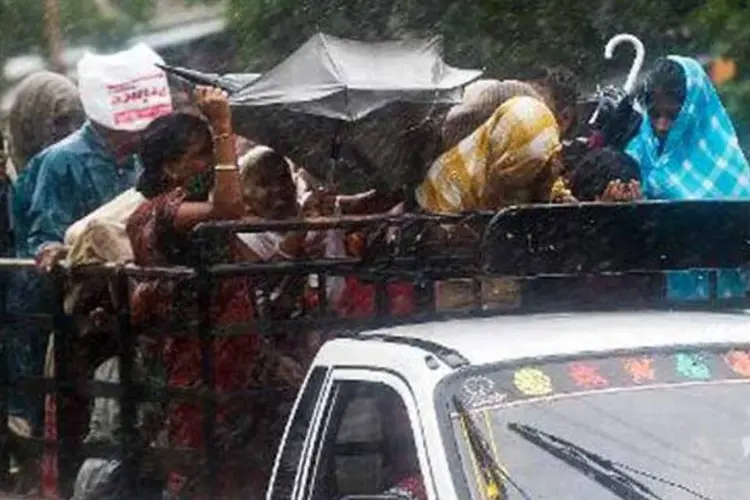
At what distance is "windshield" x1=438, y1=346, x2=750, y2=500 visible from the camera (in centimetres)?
460

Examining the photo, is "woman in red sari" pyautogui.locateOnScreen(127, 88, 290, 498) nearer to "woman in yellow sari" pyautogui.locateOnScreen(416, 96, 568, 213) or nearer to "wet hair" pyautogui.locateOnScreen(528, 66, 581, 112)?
"woman in yellow sari" pyautogui.locateOnScreen(416, 96, 568, 213)

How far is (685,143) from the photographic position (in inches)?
309

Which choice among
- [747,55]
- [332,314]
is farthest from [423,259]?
[747,55]

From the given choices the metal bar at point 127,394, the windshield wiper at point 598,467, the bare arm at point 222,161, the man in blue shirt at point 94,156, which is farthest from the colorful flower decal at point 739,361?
the man in blue shirt at point 94,156

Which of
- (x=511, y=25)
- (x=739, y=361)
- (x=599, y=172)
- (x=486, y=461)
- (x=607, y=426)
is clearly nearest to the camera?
(x=486, y=461)

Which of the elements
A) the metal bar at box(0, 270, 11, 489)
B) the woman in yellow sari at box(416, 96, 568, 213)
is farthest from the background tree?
the metal bar at box(0, 270, 11, 489)

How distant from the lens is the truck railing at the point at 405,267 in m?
5.68

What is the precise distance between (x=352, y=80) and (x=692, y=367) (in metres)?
2.72

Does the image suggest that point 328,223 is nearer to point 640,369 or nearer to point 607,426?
point 640,369

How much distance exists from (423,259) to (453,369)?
→ 152 cm

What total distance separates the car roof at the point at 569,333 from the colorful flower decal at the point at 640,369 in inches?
1.7

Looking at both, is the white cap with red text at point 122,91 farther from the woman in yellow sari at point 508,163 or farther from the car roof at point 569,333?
the car roof at point 569,333

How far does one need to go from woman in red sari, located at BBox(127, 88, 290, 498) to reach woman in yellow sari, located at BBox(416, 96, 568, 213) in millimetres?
789

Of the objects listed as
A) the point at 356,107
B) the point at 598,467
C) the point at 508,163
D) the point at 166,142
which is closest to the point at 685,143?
the point at 508,163
